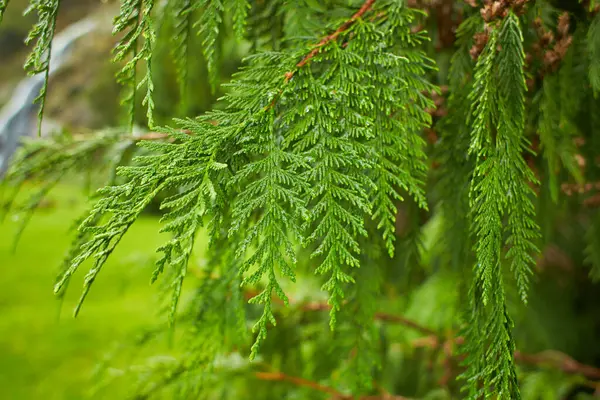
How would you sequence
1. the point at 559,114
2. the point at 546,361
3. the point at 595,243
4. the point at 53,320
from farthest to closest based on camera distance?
the point at 53,320, the point at 546,361, the point at 595,243, the point at 559,114

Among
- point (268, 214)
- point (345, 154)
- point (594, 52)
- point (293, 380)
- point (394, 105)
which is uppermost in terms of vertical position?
point (594, 52)

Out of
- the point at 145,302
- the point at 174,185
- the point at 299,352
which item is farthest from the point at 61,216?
the point at 174,185

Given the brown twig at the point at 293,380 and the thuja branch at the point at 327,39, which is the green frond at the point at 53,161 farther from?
the brown twig at the point at 293,380

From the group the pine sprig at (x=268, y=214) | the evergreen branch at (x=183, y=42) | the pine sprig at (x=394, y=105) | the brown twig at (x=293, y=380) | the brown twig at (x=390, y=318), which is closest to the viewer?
the pine sprig at (x=268, y=214)

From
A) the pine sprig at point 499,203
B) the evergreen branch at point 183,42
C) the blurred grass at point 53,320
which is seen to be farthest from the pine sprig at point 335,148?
the blurred grass at point 53,320

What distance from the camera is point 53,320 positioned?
13.6ft

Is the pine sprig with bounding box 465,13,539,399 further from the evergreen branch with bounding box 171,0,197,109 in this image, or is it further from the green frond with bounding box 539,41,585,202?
the evergreen branch with bounding box 171,0,197,109

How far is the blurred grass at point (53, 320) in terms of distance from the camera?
10.2 feet

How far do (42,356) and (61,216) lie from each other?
5058 millimetres

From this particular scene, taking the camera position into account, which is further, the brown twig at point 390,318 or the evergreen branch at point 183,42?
the brown twig at point 390,318

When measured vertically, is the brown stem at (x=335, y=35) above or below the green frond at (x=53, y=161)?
above

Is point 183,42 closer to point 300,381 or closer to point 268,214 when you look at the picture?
point 268,214

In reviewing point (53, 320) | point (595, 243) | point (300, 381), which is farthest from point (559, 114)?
point (53, 320)

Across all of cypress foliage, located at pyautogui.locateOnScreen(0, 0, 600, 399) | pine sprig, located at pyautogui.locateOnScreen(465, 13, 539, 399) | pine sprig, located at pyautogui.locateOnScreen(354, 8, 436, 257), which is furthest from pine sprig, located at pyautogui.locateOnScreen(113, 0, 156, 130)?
pine sprig, located at pyautogui.locateOnScreen(465, 13, 539, 399)
